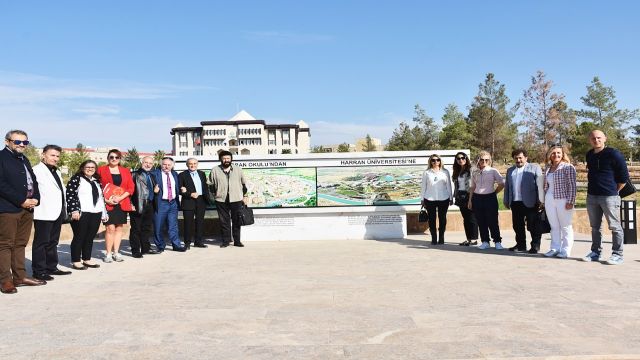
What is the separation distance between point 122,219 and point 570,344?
21.6 ft

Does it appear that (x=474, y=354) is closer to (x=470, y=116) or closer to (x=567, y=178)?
(x=567, y=178)

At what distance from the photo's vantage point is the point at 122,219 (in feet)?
25.2

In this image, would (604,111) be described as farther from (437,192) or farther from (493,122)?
(437,192)

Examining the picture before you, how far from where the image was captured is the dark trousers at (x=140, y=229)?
318 inches

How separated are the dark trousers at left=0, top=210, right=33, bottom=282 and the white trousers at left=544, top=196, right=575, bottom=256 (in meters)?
7.29

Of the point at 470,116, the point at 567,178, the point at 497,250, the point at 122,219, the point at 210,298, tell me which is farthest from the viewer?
the point at 470,116

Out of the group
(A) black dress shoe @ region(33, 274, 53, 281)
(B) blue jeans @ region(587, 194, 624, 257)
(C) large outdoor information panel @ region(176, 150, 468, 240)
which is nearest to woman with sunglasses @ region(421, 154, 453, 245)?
(C) large outdoor information panel @ region(176, 150, 468, 240)

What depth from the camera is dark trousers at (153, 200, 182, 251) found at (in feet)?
28.7

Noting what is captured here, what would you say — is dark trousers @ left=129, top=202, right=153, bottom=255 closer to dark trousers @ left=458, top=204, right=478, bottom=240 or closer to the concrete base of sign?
the concrete base of sign

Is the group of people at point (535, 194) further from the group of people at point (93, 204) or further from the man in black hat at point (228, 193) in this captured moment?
the group of people at point (93, 204)

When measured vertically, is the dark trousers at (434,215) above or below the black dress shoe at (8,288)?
above

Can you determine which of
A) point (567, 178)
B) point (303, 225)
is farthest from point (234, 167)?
point (567, 178)

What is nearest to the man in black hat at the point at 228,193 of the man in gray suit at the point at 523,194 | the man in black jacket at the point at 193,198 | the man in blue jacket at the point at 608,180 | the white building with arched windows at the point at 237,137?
the man in black jacket at the point at 193,198

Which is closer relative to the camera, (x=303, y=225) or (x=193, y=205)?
(x=193, y=205)
